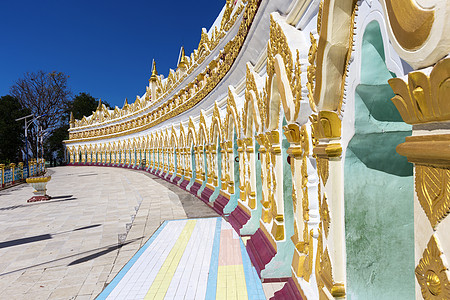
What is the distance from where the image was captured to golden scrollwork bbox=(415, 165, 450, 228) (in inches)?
44.1

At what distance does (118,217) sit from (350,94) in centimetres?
789

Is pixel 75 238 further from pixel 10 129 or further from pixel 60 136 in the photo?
pixel 60 136

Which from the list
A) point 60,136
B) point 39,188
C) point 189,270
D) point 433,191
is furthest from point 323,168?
point 60,136

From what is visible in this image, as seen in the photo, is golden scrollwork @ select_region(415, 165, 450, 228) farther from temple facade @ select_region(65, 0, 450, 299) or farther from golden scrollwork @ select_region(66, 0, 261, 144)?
golden scrollwork @ select_region(66, 0, 261, 144)

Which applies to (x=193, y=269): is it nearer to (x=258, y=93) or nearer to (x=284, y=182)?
(x=284, y=182)

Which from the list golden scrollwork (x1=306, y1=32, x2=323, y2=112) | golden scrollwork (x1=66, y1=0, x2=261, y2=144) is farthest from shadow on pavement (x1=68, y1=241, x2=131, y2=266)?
golden scrollwork (x1=306, y1=32, x2=323, y2=112)

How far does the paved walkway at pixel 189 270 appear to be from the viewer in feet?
13.7

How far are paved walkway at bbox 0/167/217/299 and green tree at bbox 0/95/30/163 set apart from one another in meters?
28.7

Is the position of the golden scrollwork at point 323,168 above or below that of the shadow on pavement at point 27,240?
above

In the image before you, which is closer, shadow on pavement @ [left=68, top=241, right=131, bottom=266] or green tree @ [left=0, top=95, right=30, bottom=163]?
shadow on pavement @ [left=68, top=241, right=131, bottom=266]

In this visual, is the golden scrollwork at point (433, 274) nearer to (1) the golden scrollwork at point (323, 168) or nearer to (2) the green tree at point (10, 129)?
(1) the golden scrollwork at point (323, 168)

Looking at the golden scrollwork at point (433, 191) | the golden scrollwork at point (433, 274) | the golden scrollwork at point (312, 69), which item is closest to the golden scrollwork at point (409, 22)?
the golden scrollwork at point (433, 191)

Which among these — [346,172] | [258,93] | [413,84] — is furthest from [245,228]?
[413,84]

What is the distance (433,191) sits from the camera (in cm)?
119
